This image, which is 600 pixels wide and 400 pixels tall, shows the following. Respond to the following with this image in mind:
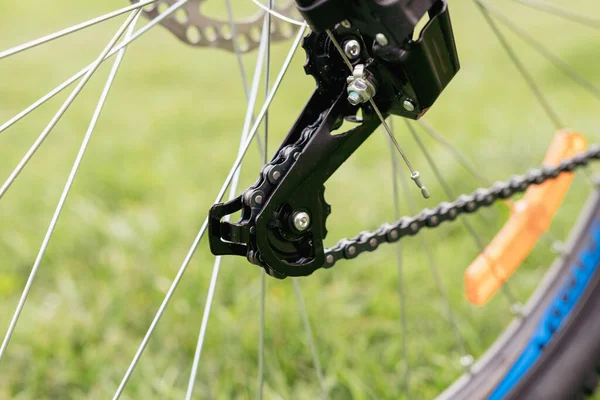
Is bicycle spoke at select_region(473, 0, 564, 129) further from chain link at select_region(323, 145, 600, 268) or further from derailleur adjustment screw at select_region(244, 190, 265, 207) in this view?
derailleur adjustment screw at select_region(244, 190, 265, 207)

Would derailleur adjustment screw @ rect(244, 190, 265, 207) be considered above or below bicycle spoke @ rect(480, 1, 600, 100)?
above

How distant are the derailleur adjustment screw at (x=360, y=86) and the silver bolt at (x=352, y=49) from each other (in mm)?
23

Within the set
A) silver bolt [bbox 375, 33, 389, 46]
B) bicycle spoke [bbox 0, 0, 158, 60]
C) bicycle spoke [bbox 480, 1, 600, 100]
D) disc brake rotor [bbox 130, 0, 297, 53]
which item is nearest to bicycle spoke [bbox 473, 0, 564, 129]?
bicycle spoke [bbox 480, 1, 600, 100]

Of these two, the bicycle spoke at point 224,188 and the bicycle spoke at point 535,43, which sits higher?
the bicycle spoke at point 224,188

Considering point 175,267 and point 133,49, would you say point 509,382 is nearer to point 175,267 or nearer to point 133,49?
point 175,267

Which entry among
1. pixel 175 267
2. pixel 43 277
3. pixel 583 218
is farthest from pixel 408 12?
pixel 43 277

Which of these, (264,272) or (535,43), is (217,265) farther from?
(535,43)

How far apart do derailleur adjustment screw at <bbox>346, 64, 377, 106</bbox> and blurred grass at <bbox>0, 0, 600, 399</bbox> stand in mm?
596

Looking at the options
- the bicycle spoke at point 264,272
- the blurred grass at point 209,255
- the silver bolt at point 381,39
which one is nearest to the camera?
the silver bolt at point 381,39

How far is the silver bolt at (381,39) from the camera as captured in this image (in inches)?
23.9

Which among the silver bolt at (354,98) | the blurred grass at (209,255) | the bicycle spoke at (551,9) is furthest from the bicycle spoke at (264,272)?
the bicycle spoke at (551,9)

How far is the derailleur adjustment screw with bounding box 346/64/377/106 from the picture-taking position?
643 millimetres

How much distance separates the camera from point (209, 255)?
1.51 metres

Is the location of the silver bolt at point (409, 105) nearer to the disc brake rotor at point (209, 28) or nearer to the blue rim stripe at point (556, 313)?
the disc brake rotor at point (209, 28)
